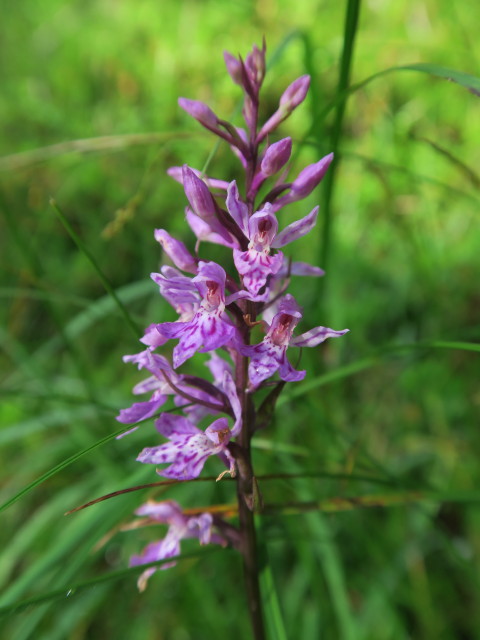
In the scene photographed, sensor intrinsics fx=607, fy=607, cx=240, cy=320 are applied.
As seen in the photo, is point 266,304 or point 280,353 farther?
point 266,304

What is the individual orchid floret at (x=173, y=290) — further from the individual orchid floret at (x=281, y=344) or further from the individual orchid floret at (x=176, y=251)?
the individual orchid floret at (x=281, y=344)

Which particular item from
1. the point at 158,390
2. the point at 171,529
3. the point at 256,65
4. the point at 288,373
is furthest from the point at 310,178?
the point at 171,529

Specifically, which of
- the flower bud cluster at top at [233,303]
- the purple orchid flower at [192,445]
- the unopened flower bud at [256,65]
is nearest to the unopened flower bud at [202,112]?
the flower bud cluster at top at [233,303]

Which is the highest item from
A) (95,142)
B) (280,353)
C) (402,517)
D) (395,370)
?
(95,142)

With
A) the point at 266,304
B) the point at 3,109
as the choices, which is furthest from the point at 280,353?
the point at 3,109

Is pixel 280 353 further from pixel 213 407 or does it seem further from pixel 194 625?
pixel 194 625

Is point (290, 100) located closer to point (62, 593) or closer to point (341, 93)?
point (341, 93)
